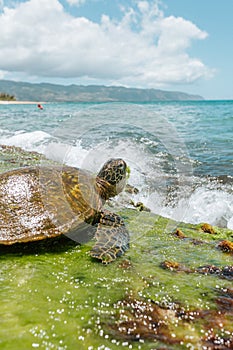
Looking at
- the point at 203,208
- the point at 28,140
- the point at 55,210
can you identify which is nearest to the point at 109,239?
the point at 55,210

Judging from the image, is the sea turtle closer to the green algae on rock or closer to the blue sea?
the green algae on rock

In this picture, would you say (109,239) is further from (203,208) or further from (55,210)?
(203,208)

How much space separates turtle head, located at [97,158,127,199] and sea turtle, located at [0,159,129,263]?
32 cm

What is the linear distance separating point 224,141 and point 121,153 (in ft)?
23.0

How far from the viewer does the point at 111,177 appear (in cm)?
542

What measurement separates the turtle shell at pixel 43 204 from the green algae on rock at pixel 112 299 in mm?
203

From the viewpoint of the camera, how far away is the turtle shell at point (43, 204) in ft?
12.6

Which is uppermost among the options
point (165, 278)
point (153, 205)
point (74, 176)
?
point (74, 176)

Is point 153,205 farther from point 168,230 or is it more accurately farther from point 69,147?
point 69,147

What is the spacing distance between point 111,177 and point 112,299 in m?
2.69

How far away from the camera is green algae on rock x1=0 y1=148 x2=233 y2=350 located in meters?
2.46

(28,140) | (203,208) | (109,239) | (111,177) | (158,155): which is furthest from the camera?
(28,140)

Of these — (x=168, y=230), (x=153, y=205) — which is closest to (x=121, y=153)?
(x=153, y=205)

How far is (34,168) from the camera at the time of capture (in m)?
4.64
